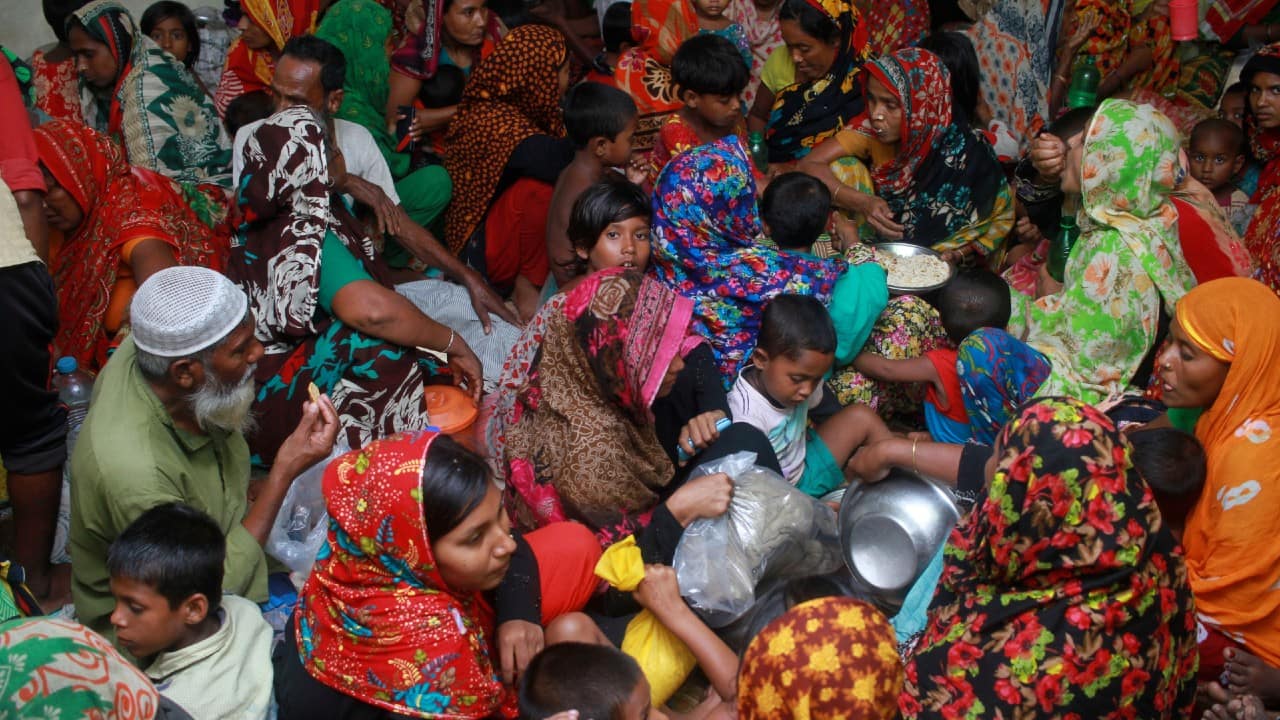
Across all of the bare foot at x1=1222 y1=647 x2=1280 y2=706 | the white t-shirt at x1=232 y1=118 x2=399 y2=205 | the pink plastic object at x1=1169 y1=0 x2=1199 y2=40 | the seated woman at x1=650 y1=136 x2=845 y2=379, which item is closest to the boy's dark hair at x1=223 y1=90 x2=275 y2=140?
the white t-shirt at x1=232 y1=118 x2=399 y2=205

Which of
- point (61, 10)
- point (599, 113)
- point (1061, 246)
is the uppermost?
point (61, 10)

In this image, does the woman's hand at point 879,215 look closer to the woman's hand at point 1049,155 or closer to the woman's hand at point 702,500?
the woman's hand at point 1049,155

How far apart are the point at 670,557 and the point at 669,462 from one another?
49 cm

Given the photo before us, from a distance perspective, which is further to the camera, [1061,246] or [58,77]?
[58,77]

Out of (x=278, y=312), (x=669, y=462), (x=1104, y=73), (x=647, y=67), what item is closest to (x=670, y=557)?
(x=669, y=462)

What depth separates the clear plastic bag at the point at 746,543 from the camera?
288 centimetres

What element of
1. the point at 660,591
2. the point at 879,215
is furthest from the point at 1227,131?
the point at 660,591

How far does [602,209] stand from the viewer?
375cm

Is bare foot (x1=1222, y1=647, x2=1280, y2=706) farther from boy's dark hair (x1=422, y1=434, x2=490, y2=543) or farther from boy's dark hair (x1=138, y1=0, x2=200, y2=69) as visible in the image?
boy's dark hair (x1=138, y1=0, x2=200, y2=69)

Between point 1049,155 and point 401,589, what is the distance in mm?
3249

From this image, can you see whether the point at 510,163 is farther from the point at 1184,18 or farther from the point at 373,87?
the point at 1184,18

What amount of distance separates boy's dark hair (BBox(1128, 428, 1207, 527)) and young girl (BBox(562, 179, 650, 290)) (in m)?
1.81

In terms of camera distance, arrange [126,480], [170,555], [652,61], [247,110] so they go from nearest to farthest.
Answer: [170,555] < [126,480] < [247,110] < [652,61]

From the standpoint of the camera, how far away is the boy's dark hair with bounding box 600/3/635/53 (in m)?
5.81
